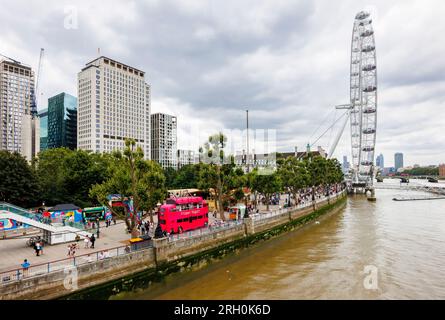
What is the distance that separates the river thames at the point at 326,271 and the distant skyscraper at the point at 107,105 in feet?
376

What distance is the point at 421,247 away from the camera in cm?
2705

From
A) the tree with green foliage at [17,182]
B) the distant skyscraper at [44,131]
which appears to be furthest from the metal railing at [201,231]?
the distant skyscraper at [44,131]

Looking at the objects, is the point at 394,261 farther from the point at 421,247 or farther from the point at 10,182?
the point at 10,182

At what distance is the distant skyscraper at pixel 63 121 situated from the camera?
155 m

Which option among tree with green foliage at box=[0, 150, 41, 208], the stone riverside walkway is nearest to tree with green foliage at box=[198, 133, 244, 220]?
the stone riverside walkway

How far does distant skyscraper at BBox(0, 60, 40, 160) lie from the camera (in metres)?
131

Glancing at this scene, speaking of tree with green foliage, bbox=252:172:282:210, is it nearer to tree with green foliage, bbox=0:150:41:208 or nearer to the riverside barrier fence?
the riverside barrier fence

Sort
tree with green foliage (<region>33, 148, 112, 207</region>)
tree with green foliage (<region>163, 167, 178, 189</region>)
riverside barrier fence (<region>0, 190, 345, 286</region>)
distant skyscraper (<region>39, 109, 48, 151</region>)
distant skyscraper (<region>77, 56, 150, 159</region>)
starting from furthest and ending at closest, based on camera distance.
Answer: distant skyscraper (<region>39, 109, 48, 151</region>), distant skyscraper (<region>77, 56, 150, 159</region>), tree with green foliage (<region>163, 167, 178, 189</region>), tree with green foliage (<region>33, 148, 112, 207</region>), riverside barrier fence (<region>0, 190, 345, 286</region>)

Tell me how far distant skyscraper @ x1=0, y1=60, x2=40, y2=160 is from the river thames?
144324 mm

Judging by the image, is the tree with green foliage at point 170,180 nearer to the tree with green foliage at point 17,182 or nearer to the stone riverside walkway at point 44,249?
the tree with green foliage at point 17,182

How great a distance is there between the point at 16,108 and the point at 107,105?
159 ft

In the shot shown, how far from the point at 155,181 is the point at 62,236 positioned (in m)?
9.02

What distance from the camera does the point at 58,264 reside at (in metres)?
16.0

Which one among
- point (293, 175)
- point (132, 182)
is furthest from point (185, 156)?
point (132, 182)
